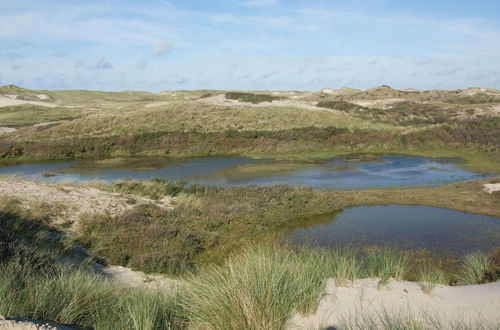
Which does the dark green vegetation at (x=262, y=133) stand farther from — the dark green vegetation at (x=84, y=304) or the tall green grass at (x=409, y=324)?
the dark green vegetation at (x=84, y=304)

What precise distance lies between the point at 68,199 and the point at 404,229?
38.7ft

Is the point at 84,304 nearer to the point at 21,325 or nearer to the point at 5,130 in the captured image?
the point at 21,325

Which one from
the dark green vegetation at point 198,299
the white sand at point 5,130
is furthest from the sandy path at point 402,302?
the white sand at point 5,130

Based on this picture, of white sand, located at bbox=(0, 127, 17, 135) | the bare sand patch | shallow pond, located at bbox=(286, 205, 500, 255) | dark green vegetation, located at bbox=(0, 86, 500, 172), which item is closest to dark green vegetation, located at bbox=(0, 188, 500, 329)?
shallow pond, located at bbox=(286, 205, 500, 255)

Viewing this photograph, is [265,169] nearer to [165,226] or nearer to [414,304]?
[165,226]

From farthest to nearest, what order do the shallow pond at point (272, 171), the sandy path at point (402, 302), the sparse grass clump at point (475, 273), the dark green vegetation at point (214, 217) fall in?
the shallow pond at point (272, 171) < the dark green vegetation at point (214, 217) < the sparse grass clump at point (475, 273) < the sandy path at point (402, 302)

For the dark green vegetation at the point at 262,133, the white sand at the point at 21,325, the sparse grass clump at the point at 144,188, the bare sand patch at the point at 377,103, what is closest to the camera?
the white sand at the point at 21,325

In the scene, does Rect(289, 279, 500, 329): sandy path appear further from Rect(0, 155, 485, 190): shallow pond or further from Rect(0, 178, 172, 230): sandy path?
Rect(0, 155, 485, 190): shallow pond

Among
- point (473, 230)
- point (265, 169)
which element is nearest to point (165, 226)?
point (473, 230)

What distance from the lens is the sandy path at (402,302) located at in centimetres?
487

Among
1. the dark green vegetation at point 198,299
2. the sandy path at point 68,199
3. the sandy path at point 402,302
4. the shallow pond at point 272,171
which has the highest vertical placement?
the dark green vegetation at point 198,299

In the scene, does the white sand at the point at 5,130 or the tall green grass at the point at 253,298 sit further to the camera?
the white sand at the point at 5,130

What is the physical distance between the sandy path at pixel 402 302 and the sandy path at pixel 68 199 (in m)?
9.66

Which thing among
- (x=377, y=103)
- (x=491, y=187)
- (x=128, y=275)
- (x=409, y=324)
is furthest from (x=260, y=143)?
(x=377, y=103)
